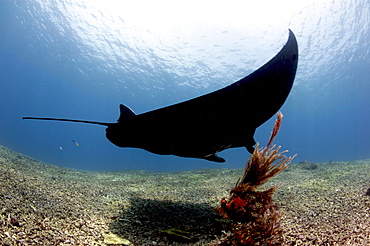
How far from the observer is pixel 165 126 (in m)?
2.93

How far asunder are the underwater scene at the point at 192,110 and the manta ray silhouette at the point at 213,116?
23mm

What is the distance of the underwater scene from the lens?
262 centimetres

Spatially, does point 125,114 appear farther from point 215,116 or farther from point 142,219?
point 142,219

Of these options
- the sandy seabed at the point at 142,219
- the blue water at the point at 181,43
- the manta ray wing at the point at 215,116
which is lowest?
the sandy seabed at the point at 142,219

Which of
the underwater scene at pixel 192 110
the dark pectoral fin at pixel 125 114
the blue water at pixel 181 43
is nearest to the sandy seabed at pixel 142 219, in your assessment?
the underwater scene at pixel 192 110

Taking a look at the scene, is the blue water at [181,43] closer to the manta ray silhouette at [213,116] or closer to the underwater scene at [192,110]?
the underwater scene at [192,110]

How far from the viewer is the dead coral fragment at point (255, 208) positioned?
228 cm

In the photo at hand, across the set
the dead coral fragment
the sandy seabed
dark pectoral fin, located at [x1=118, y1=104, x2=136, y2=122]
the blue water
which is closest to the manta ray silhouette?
dark pectoral fin, located at [x1=118, y1=104, x2=136, y2=122]

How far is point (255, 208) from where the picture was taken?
2680 millimetres

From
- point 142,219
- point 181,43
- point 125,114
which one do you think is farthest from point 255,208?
point 181,43

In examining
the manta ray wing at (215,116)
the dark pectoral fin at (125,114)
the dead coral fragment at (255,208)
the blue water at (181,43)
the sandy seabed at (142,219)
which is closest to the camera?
the sandy seabed at (142,219)

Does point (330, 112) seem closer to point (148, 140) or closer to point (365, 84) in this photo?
point (365, 84)

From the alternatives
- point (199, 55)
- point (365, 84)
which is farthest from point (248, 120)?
point (365, 84)

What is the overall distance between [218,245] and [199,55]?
3426 centimetres
